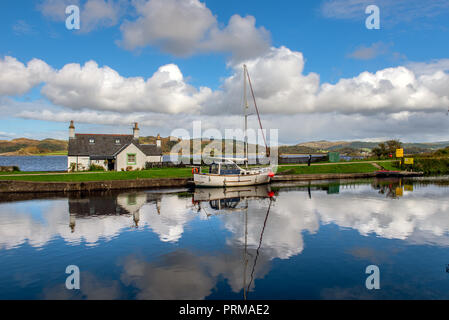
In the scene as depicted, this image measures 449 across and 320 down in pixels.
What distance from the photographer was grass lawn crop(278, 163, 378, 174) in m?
48.6

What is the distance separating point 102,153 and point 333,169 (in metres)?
40.8

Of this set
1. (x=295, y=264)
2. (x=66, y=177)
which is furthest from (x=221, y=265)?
(x=66, y=177)

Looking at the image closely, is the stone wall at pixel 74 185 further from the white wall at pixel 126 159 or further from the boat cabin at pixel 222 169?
the white wall at pixel 126 159

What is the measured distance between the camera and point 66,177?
36.5 meters

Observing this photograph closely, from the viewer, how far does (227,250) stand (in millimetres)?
13820

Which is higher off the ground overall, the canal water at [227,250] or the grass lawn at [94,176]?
the grass lawn at [94,176]

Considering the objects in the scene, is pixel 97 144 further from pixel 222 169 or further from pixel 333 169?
pixel 333 169

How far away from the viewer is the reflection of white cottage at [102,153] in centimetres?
4634

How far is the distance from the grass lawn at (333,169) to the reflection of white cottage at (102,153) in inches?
983

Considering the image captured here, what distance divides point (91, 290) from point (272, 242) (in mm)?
8669

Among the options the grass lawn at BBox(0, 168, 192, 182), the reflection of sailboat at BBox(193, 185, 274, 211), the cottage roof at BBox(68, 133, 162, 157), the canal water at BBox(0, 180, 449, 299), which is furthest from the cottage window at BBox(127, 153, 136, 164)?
the canal water at BBox(0, 180, 449, 299)

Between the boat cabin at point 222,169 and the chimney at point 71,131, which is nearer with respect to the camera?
the boat cabin at point 222,169

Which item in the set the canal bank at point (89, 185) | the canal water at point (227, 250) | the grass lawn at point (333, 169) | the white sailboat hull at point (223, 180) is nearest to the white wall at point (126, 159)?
the canal bank at point (89, 185)
